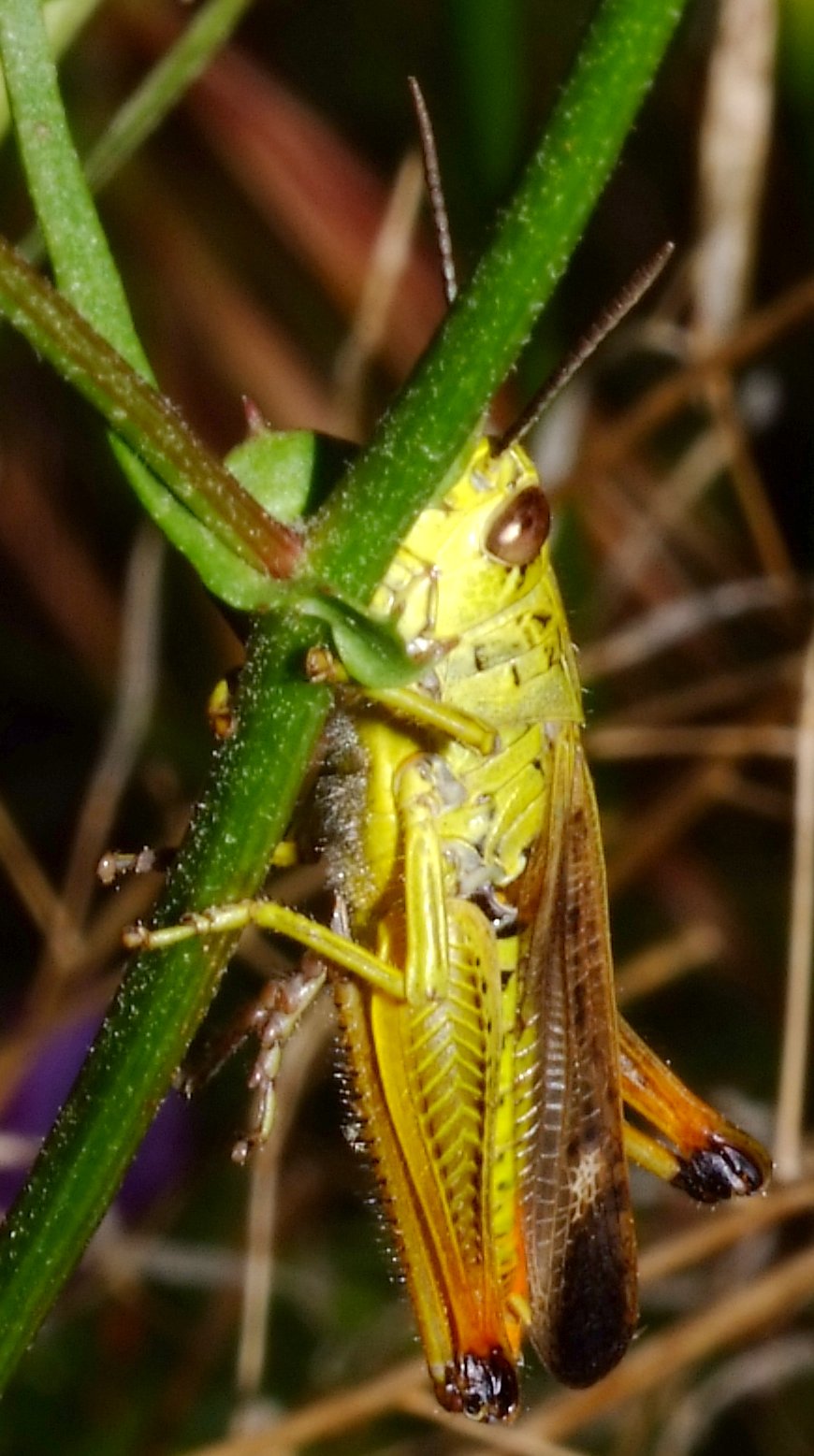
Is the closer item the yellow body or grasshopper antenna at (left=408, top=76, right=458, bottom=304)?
grasshopper antenna at (left=408, top=76, right=458, bottom=304)

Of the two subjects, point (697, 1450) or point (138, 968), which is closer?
point (138, 968)

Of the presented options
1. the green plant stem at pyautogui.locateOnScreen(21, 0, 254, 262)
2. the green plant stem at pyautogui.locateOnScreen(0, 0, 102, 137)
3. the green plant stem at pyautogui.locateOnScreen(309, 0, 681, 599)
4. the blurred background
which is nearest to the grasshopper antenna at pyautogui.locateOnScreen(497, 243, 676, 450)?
the green plant stem at pyautogui.locateOnScreen(309, 0, 681, 599)

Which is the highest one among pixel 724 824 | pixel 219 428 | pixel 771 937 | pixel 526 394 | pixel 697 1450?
pixel 219 428

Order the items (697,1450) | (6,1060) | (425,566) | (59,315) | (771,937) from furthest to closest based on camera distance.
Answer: (771,937) < (697,1450) < (6,1060) < (425,566) < (59,315)

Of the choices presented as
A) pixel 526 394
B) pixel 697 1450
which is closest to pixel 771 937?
pixel 697 1450

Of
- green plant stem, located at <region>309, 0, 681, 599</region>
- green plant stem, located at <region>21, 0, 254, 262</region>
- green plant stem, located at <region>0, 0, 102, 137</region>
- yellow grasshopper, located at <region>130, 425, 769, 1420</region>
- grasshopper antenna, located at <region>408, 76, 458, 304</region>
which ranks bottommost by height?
yellow grasshopper, located at <region>130, 425, 769, 1420</region>

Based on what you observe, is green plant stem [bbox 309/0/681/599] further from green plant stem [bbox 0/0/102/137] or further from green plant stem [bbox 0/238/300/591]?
green plant stem [bbox 0/0/102/137]

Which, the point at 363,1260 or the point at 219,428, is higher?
the point at 219,428

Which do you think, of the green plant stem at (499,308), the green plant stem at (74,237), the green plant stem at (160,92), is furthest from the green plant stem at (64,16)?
the green plant stem at (499,308)

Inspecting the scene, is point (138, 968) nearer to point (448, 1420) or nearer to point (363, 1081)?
point (363, 1081)
